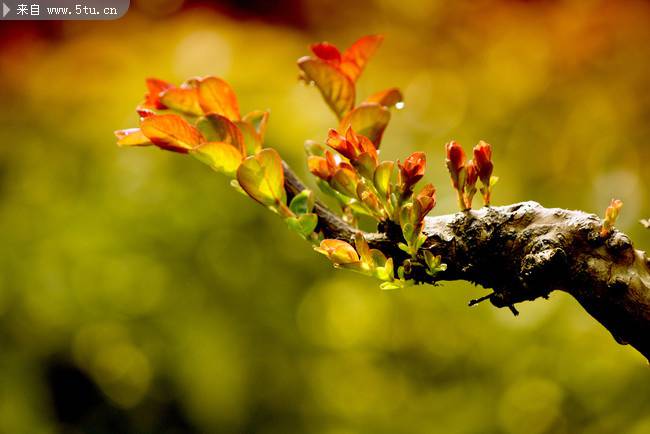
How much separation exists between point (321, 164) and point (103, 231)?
1368 mm

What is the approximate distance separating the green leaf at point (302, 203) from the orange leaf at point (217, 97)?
81 millimetres

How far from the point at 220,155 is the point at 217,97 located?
56 mm

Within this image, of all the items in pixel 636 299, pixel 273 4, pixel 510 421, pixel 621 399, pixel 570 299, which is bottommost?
pixel 510 421

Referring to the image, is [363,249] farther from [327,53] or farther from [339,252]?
[327,53]

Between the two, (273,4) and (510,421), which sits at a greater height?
(273,4)

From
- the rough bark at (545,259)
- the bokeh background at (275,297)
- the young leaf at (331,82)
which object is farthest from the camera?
the bokeh background at (275,297)

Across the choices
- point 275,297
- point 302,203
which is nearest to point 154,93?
point 302,203

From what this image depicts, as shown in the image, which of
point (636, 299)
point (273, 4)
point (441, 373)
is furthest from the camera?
point (273, 4)

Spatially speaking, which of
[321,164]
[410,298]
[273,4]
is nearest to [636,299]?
[321,164]

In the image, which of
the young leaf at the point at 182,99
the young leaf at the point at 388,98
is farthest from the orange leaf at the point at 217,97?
the young leaf at the point at 388,98

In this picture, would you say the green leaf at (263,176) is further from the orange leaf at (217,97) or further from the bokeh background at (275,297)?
the bokeh background at (275,297)

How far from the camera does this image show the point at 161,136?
1.44 feet

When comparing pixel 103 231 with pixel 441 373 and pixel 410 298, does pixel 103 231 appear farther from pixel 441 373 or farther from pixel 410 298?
pixel 441 373

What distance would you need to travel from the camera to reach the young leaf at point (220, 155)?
0.43 m
